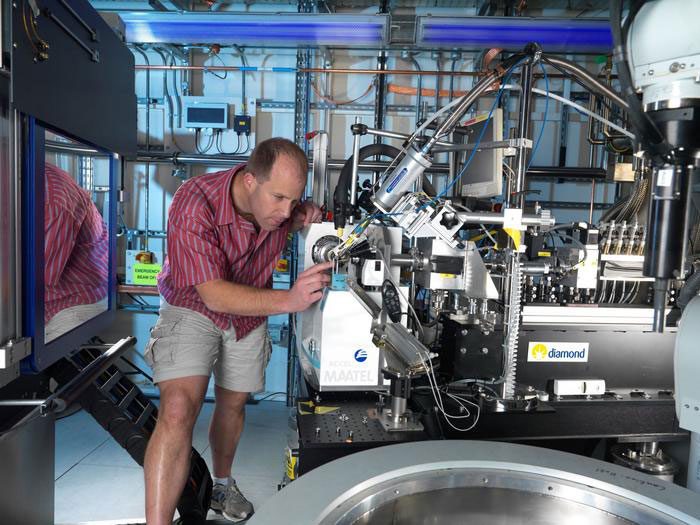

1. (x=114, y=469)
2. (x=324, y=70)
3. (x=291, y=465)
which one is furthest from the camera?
(x=324, y=70)

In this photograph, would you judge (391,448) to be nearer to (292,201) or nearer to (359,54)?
(292,201)

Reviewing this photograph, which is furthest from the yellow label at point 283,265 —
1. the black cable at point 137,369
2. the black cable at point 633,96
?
the black cable at point 633,96

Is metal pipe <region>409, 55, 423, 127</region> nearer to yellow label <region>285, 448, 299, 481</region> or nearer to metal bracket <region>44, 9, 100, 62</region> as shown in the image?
metal bracket <region>44, 9, 100, 62</region>

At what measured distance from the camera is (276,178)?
171 centimetres

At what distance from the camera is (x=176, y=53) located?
380 cm

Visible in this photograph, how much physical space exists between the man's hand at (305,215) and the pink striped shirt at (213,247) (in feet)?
0.32

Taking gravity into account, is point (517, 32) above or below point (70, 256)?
above

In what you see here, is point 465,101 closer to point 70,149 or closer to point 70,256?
point 70,149

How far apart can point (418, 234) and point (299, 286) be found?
1.24 feet

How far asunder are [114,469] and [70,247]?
1615 mm

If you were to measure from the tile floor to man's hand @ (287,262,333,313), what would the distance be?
3.27ft

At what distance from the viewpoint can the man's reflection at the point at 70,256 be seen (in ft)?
4.44

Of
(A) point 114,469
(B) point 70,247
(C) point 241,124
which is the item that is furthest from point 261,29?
(A) point 114,469

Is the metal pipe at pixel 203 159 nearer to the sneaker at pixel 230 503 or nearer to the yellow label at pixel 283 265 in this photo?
the yellow label at pixel 283 265
